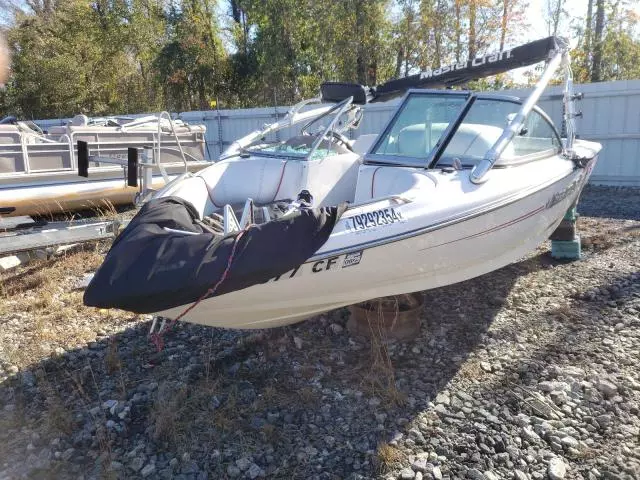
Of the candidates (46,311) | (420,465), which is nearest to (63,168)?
(46,311)

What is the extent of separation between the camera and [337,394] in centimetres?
303

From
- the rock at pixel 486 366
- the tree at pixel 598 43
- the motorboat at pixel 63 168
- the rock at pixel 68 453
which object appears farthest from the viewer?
the tree at pixel 598 43

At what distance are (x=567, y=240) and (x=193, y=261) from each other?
414 cm

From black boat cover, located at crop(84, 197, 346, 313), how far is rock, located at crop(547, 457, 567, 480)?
1.53m

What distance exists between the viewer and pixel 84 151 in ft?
15.2

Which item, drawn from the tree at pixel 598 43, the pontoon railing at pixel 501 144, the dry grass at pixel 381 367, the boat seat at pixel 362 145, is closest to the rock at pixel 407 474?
the dry grass at pixel 381 367

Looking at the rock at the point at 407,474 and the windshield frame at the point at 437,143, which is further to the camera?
the windshield frame at the point at 437,143

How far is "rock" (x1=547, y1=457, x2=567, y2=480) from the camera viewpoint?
2.32 metres

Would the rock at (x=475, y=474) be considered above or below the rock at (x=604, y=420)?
below

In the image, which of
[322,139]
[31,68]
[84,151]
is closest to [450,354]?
[322,139]

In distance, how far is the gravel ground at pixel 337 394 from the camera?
98.2 inches

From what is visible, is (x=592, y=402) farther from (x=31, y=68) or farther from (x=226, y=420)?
(x=31, y=68)

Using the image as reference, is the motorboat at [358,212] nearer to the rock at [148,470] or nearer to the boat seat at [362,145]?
the boat seat at [362,145]

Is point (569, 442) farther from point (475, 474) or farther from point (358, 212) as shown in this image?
point (358, 212)
